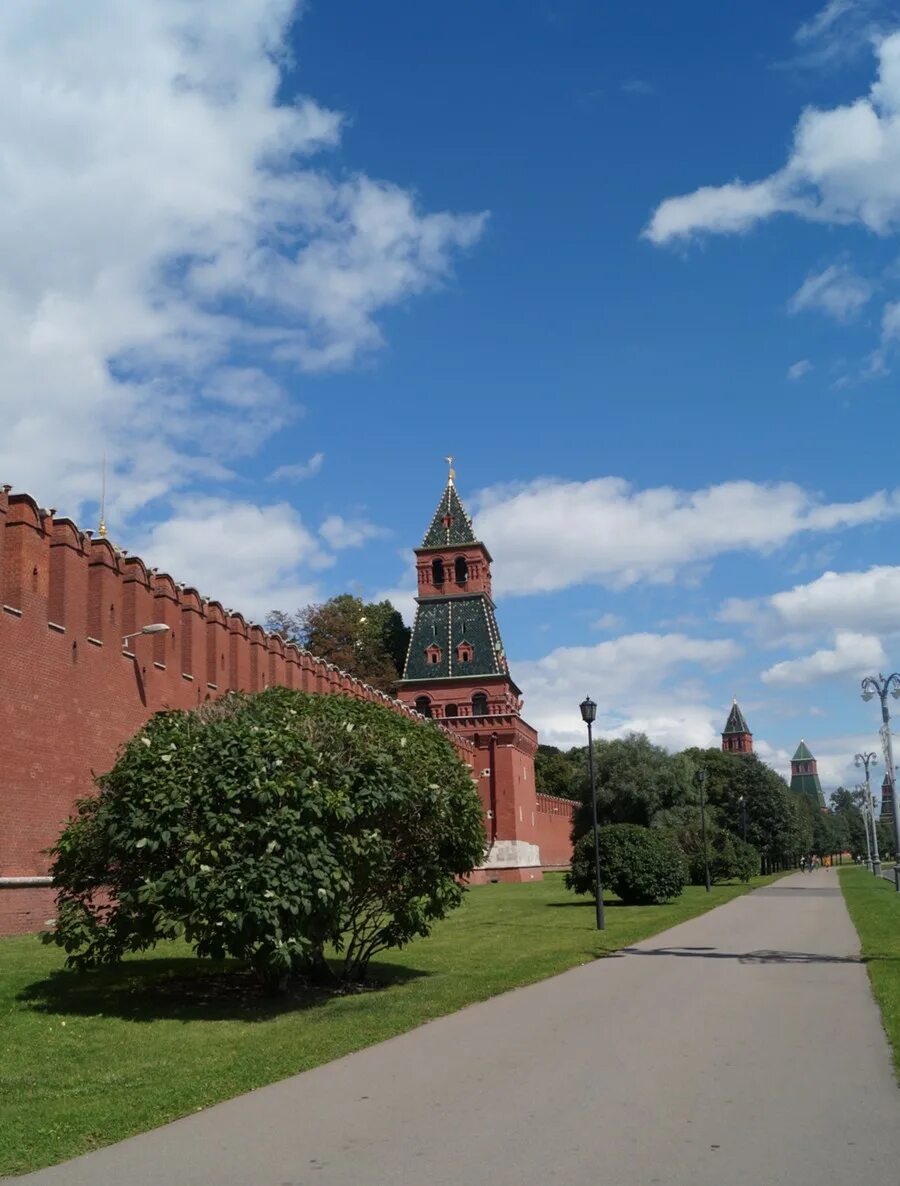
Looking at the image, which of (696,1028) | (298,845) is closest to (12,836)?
(298,845)

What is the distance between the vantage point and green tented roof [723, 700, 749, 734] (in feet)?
532

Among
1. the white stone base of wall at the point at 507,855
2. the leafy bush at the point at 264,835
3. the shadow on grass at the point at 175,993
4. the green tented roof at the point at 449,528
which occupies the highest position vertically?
the green tented roof at the point at 449,528

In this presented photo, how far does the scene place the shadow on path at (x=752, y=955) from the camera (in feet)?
52.3

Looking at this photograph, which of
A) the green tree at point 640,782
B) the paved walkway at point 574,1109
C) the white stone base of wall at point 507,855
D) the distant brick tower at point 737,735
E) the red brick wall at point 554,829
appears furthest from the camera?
the distant brick tower at point 737,735

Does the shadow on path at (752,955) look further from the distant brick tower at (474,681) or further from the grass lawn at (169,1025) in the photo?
the distant brick tower at (474,681)

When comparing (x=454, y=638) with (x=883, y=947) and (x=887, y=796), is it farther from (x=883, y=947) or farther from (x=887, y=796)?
(x=883, y=947)

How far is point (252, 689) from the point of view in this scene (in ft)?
97.6

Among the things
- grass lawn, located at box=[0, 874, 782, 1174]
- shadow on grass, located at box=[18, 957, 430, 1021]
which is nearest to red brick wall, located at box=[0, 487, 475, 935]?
grass lawn, located at box=[0, 874, 782, 1174]

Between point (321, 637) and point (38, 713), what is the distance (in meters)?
45.0

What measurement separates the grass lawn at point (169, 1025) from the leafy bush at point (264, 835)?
649mm

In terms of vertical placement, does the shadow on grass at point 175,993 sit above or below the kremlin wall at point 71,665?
below

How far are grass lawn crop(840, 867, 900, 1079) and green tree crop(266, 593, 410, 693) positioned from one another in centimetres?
3477

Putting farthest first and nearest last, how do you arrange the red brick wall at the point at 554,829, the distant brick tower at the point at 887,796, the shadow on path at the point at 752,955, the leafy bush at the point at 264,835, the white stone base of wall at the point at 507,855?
1. the red brick wall at the point at 554,829
2. the white stone base of wall at the point at 507,855
3. the distant brick tower at the point at 887,796
4. the shadow on path at the point at 752,955
5. the leafy bush at the point at 264,835

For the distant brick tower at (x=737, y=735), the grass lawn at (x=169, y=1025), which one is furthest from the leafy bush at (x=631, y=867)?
the distant brick tower at (x=737, y=735)
